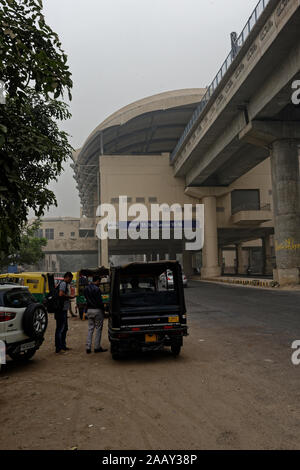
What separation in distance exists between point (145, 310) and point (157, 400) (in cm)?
272

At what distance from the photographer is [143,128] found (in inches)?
2454

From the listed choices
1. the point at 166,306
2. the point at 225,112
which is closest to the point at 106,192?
the point at 225,112

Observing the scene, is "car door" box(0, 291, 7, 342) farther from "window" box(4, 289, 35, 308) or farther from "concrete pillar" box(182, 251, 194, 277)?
"concrete pillar" box(182, 251, 194, 277)

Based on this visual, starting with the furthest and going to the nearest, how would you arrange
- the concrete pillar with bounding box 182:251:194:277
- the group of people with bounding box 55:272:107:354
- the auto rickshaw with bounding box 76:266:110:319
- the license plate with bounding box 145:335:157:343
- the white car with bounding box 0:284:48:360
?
the concrete pillar with bounding box 182:251:194:277 < the auto rickshaw with bounding box 76:266:110:319 < the group of people with bounding box 55:272:107:354 < the license plate with bounding box 145:335:157:343 < the white car with bounding box 0:284:48:360

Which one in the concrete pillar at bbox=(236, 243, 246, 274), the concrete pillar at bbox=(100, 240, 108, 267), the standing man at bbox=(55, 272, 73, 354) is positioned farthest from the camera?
the concrete pillar at bbox=(236, 243, 246, 274)

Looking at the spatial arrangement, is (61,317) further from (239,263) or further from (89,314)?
(239,263)

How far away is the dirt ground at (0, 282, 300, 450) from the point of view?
3.89 metres

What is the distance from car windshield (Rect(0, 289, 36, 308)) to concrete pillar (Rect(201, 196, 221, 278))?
42176 millimetres

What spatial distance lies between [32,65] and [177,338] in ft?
18.8

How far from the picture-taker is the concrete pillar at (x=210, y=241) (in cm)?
4881

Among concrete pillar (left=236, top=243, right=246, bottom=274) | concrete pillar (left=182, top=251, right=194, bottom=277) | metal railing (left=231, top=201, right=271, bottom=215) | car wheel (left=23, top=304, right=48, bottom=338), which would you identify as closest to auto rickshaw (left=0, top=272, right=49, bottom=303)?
car wheel (left=23, top=304, right=48, bottom=338)

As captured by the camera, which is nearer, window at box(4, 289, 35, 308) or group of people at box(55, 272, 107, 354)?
window at box(4, 289, 35, 308)

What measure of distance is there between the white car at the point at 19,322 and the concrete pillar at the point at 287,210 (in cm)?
2239

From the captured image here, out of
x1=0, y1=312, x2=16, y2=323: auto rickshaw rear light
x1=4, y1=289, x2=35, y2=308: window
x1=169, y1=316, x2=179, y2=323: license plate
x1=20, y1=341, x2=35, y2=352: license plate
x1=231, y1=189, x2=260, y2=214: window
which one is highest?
x1=231, y1=189, x2=260, y2=214: window
